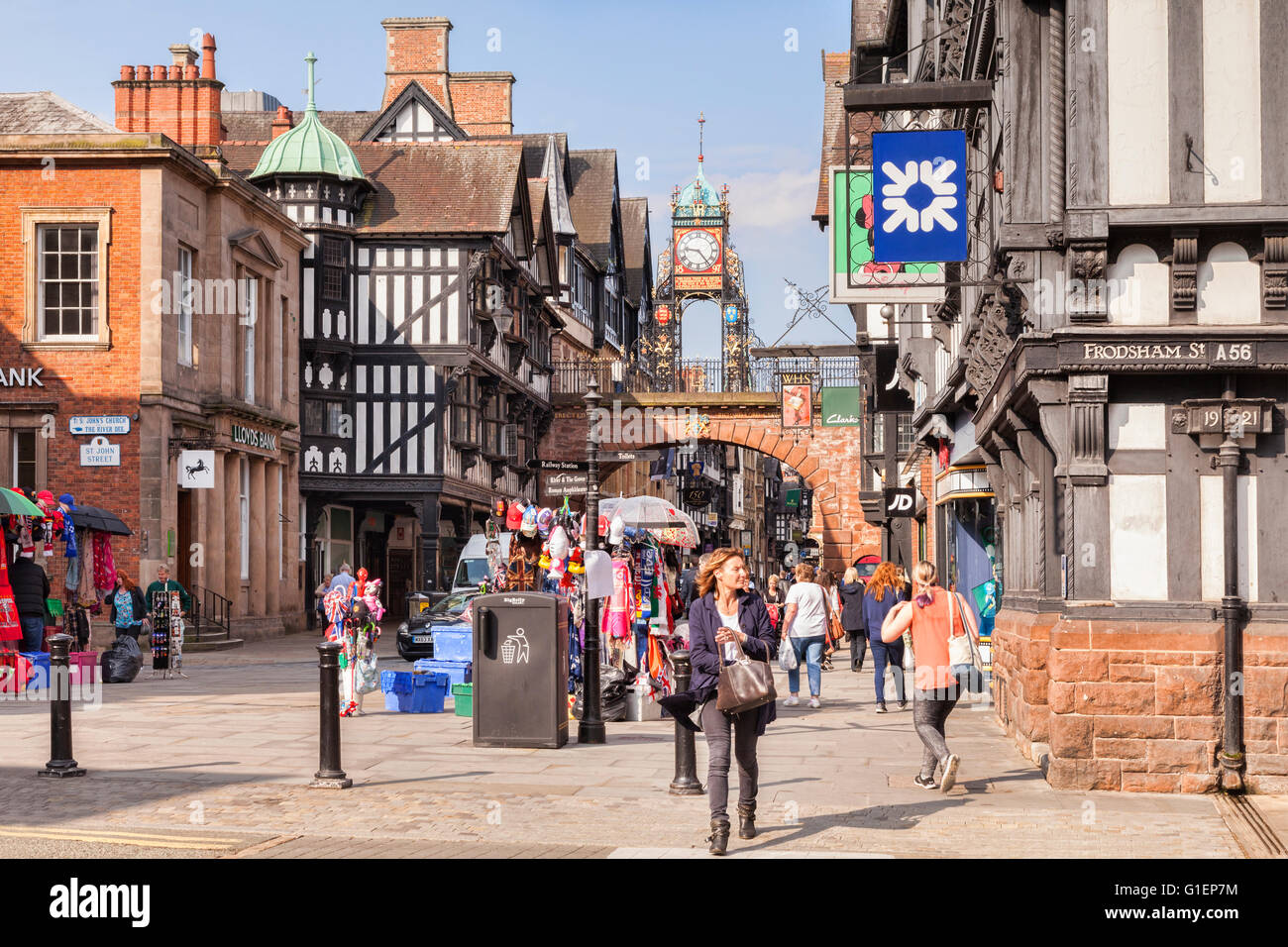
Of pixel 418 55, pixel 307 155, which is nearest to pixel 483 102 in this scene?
pixel 418 55

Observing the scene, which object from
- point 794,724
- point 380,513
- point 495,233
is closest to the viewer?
point 794,724

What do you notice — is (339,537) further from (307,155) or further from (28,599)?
(28,599)

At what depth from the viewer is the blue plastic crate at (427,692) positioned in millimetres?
17188

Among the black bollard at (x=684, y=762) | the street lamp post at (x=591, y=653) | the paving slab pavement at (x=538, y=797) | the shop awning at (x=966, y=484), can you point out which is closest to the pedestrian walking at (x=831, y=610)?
the shop awning at (x=966, y=484)

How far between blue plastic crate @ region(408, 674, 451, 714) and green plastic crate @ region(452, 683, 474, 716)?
2.39 feet

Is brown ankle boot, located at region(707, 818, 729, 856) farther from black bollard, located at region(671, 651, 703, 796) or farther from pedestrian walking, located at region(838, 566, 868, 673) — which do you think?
pedestrian walking, located at region(838, 566, 868, 673)

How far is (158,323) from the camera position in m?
28.5

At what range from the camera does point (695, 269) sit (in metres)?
59.7

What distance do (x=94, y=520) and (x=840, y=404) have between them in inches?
847

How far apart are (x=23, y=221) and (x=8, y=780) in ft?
64.7

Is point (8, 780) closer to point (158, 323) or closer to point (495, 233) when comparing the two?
point (158, 323)

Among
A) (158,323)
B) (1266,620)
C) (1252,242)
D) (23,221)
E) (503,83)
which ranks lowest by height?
(1266,620)

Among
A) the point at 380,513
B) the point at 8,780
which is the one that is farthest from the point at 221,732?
the point at 380,513
